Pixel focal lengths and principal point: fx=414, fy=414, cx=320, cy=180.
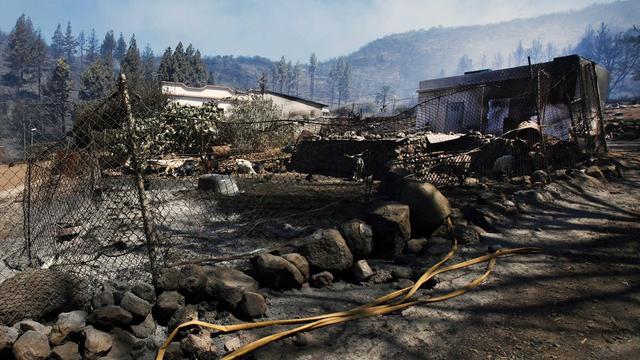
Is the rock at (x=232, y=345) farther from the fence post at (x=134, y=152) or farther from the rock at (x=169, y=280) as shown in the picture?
the fence post at (x=134, y=152)

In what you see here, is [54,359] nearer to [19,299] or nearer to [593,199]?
[19,299]

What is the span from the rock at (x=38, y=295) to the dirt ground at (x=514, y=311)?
155cm

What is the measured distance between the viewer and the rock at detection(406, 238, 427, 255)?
189 inches

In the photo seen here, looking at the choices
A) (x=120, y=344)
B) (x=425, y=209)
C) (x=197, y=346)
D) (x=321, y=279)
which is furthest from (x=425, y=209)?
(x=120, y=344)

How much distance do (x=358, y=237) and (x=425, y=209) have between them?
3.58ft

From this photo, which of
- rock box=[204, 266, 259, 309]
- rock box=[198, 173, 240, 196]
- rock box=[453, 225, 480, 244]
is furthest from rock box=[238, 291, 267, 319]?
rock box=[198, 173, 240, 196]

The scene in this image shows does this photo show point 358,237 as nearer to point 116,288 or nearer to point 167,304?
point 167,304

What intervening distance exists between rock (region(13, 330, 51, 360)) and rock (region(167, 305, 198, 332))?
0.77 m

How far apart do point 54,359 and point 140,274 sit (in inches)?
70.9

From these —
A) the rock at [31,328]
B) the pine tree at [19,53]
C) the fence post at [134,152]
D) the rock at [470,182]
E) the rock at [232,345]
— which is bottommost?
the rock at [232,345]

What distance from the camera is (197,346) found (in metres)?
2.76

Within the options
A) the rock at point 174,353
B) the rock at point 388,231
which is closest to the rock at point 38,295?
the rock at point 174,353

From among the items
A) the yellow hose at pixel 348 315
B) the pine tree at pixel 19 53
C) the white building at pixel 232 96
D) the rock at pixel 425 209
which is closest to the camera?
the yellow hose at pixel 348 315

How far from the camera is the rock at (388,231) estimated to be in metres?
4.67
